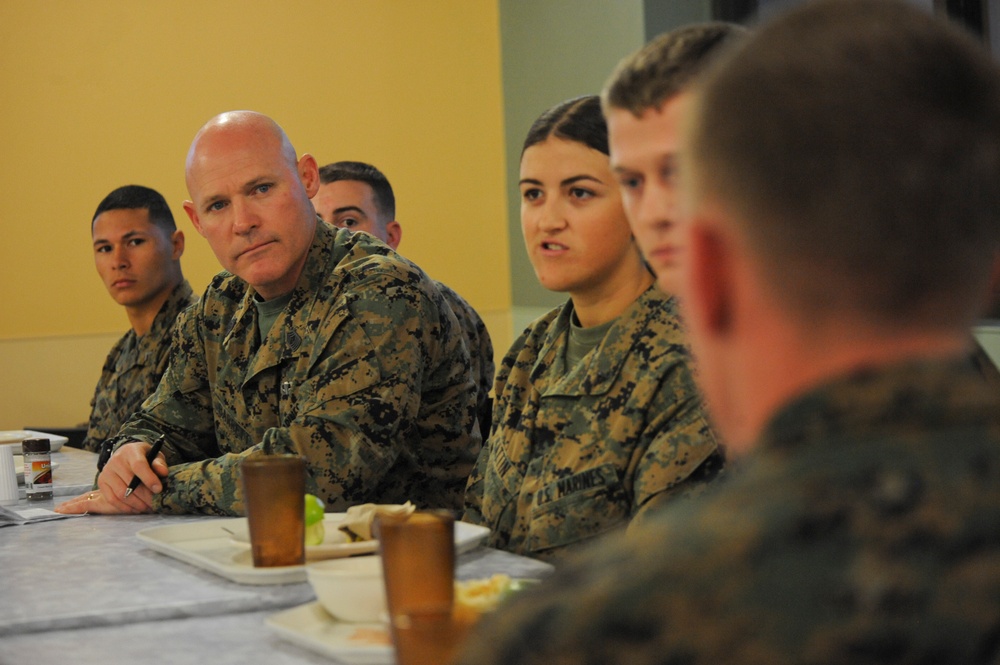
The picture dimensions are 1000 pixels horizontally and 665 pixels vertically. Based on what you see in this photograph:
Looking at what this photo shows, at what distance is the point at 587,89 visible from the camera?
15.9 ft

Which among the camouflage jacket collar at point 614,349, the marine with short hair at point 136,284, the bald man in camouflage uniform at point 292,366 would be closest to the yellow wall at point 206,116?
the marine with short hair at point 136,284

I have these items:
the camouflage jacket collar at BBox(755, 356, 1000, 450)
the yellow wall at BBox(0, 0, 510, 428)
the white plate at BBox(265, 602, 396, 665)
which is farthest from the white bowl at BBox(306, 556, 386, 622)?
the yellow wall at BBox(0, 0, 510, 428)

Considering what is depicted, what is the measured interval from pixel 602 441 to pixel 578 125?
46cm

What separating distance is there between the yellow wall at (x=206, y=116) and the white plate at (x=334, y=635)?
429cm

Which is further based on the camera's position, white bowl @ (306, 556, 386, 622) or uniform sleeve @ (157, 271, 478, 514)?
uniform sleeve @ (157, 271, 478, 514)

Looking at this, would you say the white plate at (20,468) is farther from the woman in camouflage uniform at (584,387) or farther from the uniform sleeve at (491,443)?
the woman in camouflage uniform at (584,387)

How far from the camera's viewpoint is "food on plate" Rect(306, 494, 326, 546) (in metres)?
1.46

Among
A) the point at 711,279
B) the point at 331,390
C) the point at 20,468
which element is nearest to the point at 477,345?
the point at 331,390

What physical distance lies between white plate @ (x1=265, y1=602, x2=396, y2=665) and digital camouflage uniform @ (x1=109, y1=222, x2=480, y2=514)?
0.84 meters

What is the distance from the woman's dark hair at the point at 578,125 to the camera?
1.70 m

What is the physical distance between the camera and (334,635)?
3.56 ft

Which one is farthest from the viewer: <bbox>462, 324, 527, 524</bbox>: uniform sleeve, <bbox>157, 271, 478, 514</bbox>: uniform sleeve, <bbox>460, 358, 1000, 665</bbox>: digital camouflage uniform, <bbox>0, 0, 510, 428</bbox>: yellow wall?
<bbox>0, 0, 510, 428</bbox>: yellow wall

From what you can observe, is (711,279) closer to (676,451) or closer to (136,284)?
(676,451)

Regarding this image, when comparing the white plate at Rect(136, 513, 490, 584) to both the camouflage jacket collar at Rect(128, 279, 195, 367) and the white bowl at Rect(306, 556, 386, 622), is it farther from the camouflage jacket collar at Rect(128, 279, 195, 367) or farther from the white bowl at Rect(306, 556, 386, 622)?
the camouflage jacket collar at Rect(128, 279, 195, 367)
